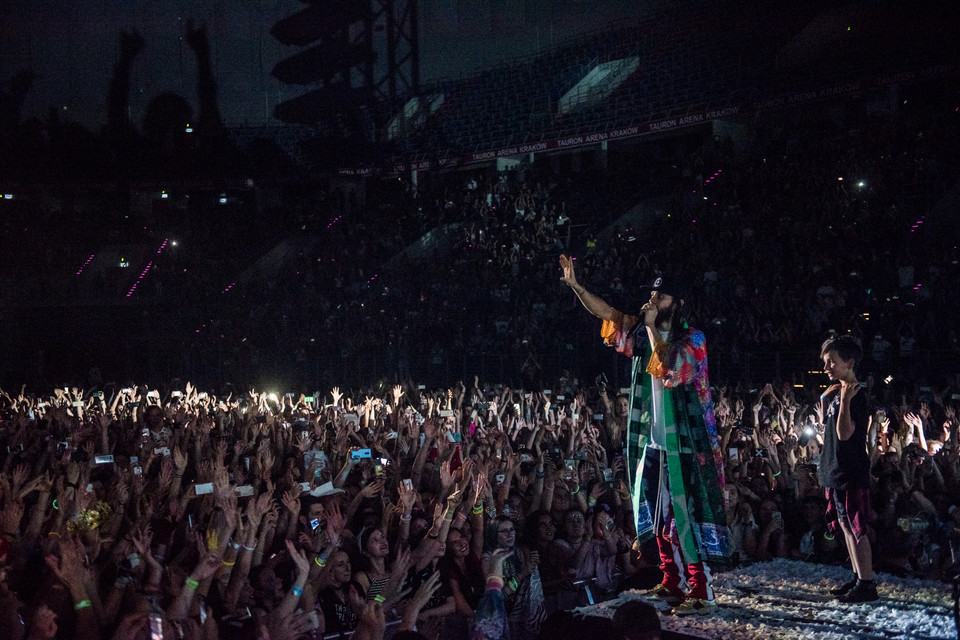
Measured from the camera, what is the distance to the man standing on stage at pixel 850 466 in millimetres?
5773

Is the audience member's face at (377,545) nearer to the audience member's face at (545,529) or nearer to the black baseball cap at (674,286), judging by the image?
the audience member's face at (545,529)

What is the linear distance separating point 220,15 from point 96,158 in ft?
22.3

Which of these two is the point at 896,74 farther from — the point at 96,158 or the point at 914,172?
the point at 96,158

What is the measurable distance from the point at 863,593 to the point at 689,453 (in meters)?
1.33

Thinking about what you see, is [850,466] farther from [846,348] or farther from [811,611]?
[811,611]

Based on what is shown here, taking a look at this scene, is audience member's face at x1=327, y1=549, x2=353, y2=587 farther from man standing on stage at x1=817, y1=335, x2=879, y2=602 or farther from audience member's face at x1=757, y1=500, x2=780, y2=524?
audience member's face at x1=757, y1=500, x2=780, y2=524

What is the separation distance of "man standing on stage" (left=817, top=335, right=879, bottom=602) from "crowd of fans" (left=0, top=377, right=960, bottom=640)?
3.05ft

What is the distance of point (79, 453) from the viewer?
883 cm

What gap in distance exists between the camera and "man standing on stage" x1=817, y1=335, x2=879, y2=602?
5.77 meters

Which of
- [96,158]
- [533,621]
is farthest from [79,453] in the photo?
[96,158]

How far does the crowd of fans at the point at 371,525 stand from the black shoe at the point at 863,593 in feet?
3.10

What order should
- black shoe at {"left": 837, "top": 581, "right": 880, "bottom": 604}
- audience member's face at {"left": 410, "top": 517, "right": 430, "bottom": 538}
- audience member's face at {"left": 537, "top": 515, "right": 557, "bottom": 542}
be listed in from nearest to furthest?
black shoe at {"left": 837, "top": 581, "right": 880, "bottom": 604} → audience member's face at {"left": 410, "top": 517, "right": 430, "bottom": 538} → audience member's face at {"left": 537, "top": 515, "right": 557, "bottom": 542}

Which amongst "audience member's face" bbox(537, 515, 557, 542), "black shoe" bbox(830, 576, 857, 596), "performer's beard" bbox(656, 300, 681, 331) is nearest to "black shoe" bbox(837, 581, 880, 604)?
"black shoe" bbox(830, 576, 857, 596)

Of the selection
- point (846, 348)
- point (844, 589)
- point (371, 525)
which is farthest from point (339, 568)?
point (846, 348)
